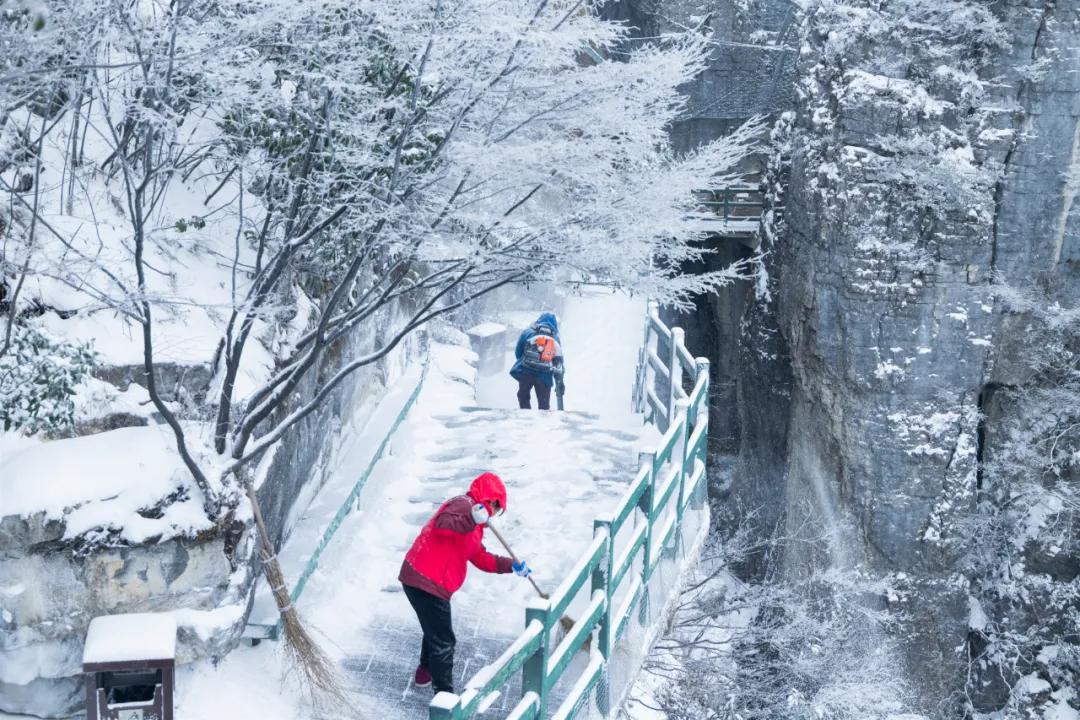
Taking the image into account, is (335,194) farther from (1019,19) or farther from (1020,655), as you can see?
(1020,655)

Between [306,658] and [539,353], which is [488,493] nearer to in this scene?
[306,658]

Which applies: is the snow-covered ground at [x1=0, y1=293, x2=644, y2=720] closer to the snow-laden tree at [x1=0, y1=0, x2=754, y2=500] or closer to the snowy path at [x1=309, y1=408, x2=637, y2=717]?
the snowy path at [x1=309, y1=408, x2=637, y2=717]

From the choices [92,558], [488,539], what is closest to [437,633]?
[92,558]

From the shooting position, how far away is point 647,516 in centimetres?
612

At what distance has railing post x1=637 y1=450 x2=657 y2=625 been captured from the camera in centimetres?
612

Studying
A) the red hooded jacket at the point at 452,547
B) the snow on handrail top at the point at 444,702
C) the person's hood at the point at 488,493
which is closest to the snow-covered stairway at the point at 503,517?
the red hooded jacket at the point at 452,547

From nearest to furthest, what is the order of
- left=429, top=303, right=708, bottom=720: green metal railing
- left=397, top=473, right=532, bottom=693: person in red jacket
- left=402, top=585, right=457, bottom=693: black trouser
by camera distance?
left=429, top=303, right=708, bottom=720: green metal railing → left=397, top=473, right=532, bottom=693: person in red jacket → left=402, top=585, right=457, bottom=693: black trouser

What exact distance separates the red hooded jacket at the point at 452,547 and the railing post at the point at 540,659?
0.96 meters

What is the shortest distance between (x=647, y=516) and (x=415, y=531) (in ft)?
→ 7.80

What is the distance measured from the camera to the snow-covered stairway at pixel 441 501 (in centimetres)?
629

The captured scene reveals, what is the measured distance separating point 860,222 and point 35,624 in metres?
12.7

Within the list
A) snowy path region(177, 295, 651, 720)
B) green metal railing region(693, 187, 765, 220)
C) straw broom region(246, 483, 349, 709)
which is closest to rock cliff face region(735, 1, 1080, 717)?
green metal railing region(693, 187, 765, 220)

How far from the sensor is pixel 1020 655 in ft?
53.4

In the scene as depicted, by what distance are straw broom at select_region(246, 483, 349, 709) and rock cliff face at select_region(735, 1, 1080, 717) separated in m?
11.4
